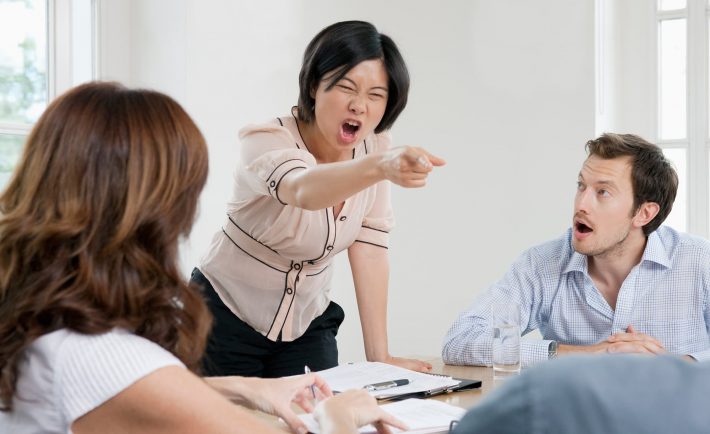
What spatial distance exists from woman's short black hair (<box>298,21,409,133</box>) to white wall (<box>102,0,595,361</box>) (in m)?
1.21

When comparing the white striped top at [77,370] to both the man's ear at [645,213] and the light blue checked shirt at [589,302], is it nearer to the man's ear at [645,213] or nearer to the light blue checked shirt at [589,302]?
the light blue checked shirt at [589,302]

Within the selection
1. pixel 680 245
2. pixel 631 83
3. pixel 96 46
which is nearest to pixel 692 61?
pixel 631 83

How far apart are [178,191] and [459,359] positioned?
131 cm

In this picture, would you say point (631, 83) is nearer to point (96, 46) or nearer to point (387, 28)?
point (387, 28)

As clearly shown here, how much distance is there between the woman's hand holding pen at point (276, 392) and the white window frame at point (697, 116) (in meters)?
2.62

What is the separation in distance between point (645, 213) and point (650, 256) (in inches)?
6.1

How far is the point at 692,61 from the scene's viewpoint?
3.75 m

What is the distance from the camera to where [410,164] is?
5.61 ft

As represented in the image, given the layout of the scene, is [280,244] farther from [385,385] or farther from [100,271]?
[100,271]

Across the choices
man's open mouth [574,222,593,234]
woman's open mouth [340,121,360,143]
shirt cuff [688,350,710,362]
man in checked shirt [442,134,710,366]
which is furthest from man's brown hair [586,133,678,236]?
woman's open mouth [340,121,360,143]

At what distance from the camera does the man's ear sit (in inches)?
98.7

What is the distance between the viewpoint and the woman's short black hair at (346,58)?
2.19 meters

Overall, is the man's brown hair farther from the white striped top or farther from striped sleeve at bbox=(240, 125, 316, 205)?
the white striped top

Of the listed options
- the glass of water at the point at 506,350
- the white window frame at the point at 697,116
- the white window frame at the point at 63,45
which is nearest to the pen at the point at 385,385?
the glass of water at the point at 506,350
